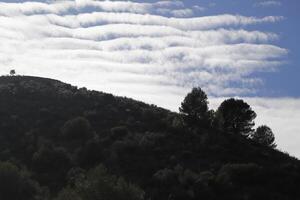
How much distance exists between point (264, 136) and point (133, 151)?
98.4ft

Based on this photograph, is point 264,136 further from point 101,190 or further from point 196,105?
point 101,190

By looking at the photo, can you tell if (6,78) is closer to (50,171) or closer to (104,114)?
(104,114)

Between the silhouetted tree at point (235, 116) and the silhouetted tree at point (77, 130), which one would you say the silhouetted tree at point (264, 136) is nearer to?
the silhouetted tree at point (235, 116)

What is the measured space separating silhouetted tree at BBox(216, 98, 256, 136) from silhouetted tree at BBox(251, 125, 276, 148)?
105 inches

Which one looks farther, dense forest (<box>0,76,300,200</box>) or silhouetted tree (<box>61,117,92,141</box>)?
silhouetted tree (<box>61,117,92,141</box>)

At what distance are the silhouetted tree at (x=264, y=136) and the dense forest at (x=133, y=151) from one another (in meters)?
0.15

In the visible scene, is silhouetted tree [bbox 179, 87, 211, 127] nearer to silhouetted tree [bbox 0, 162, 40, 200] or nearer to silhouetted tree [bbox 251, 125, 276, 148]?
silhouetted tree [bbox 251, 125, 276, 148]

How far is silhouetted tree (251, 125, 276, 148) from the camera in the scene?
308 feet

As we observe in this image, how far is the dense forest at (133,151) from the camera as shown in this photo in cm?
5662

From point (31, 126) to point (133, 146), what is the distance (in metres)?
16.6

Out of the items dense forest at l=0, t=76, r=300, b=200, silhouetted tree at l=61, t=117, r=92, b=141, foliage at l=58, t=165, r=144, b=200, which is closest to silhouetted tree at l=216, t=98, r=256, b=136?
dense forest at l=0, t=76, r=300, b=200

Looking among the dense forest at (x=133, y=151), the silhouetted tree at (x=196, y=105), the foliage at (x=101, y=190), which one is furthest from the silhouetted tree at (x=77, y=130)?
the foliage at (x=101, y=190)

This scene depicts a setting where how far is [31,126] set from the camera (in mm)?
82062

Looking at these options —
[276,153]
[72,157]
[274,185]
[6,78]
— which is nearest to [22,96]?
[6,78]
